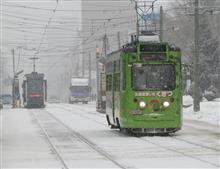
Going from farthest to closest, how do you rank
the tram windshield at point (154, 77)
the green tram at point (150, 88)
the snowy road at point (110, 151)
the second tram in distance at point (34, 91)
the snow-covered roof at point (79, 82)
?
the snow-covered roof at point (79, 82) < the second tram in distance at point (34, 91) < the tram windshield at point (154, 77) < the green tram at point (150, 88) < the snowy road at point (110, 151)

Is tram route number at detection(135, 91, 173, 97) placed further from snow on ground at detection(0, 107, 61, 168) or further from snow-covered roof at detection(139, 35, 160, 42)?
snow on ground at detection(0, 107, 61, 168)

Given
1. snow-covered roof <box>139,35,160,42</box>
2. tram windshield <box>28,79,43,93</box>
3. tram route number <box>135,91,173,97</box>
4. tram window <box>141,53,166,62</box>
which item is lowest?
tram windshield <box>28,79,43,93</box>

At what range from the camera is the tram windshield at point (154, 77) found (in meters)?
24.5

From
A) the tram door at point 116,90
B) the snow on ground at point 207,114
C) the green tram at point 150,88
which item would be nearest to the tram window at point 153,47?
the green tram at point 150,88

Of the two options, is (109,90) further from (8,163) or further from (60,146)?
(8,163)

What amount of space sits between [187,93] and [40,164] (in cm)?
6479

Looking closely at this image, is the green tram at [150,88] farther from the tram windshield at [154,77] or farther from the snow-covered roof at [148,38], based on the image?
the snow-covered roof at [148,38]

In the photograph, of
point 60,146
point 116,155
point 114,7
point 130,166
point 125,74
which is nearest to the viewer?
point 130,166

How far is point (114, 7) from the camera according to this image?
73.4 m

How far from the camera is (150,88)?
24406 millimetres

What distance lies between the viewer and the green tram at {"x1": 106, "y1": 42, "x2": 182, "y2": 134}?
24.3 meters

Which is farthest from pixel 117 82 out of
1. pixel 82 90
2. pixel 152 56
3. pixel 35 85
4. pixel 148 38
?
pixel 82 90

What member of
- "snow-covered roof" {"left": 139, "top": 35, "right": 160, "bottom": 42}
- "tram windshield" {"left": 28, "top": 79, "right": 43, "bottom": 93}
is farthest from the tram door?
"tram windshield" {"left": 28, "top": 79, "right": 43, "bottom": 93}

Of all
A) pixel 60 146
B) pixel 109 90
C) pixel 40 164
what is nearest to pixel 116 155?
pixel 40 164
